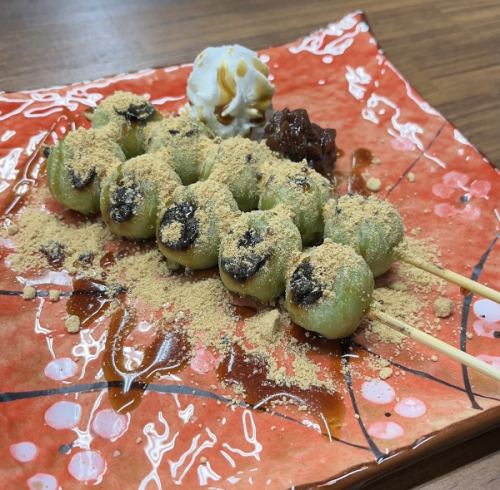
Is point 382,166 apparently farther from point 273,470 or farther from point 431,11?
point 431,11

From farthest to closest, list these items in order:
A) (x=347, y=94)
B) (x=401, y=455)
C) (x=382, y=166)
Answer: (x=347, y=94)
(x=382, y=166)
(x=401, y=455)

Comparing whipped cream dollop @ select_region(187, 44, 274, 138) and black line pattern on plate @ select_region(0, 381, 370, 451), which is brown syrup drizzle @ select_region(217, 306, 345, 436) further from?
whipped cream dollop @ select_region(187, 44, 274, 138)

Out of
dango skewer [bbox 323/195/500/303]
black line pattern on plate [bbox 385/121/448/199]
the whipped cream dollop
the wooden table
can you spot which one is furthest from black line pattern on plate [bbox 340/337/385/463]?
the wooden table

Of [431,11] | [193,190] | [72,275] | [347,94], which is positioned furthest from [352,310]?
[431,11]

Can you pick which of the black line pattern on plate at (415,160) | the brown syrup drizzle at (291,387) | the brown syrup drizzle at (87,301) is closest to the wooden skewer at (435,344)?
the brown syrup drizzle at (291,387)

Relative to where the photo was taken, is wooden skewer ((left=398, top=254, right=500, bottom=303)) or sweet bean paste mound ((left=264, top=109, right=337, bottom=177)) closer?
wooden skewer ((left=398, top=254, right=500, bottom=303))

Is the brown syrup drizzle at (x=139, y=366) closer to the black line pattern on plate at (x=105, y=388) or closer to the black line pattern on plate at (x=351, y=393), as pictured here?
the black line pattern on plate at (x=105, y=388)
